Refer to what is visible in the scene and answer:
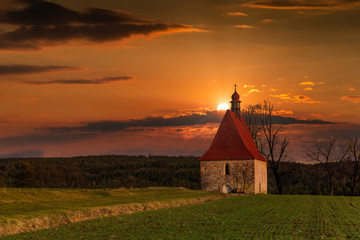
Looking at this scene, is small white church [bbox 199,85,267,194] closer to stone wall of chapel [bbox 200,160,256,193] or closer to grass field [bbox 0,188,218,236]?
stone wall of chapel [bbox 200,160,256,193]

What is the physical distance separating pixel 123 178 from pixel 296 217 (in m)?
95.3

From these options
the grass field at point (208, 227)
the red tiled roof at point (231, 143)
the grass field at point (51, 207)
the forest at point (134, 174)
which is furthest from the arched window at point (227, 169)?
the grass field at point (208, 227)

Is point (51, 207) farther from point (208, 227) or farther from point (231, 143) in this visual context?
point (231, 143)

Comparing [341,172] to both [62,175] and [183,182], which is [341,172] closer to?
[183,182]

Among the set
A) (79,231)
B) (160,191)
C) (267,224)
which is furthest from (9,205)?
(160,191)

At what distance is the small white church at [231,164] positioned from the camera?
7169 cm

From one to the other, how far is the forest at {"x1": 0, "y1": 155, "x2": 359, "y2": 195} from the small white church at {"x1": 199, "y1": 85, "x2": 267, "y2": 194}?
12.8 metres

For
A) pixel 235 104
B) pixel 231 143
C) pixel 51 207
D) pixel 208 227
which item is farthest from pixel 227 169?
pixel 208 227

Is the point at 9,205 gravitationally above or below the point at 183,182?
above

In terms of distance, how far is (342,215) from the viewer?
3816 cm

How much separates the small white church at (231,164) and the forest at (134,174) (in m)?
12.8

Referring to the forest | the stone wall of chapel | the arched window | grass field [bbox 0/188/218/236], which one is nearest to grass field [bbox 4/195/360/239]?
grass field [bbox 0/188/218/236]

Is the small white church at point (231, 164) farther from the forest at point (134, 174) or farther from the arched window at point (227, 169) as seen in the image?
the forest at point (134, 174)

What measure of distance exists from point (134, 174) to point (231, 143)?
62500 mm
